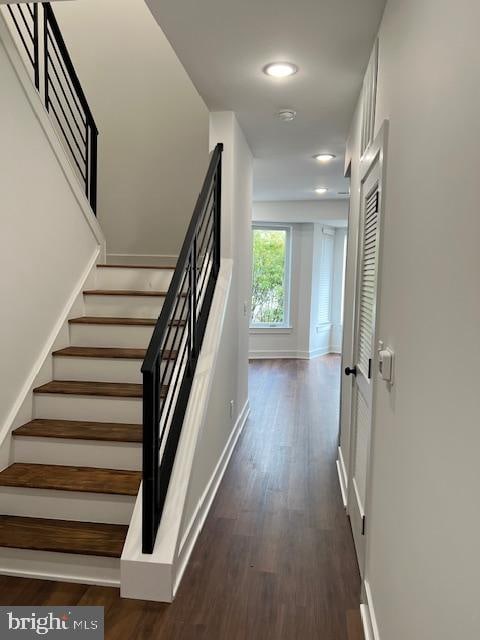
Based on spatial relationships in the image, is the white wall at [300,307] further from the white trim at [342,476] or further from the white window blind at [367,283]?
the white window blind at [367,283]

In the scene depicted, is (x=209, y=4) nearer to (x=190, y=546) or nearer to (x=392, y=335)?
(x=392, y=335)

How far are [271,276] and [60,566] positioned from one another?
656cm

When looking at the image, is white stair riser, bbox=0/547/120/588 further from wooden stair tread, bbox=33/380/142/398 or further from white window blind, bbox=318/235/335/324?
white window blind, bbox=318/235/335/324

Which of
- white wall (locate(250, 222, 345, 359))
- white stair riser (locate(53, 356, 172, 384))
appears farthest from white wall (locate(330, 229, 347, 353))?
white stair riser (locate(53, 356, 172, 384))

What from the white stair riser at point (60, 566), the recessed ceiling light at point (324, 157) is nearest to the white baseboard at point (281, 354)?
the recessed ceiling light at point (324, 157)

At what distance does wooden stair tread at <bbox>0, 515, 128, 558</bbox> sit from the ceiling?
240cm

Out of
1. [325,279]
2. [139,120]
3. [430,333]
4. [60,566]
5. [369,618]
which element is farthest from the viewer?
[325,279]

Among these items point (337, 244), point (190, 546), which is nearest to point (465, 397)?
point (190, 546)

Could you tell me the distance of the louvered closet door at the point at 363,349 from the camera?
7.27 feet

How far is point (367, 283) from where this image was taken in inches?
97.7

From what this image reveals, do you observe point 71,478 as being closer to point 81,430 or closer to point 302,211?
point 81,430

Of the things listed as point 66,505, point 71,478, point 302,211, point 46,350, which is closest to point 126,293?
point 46,350

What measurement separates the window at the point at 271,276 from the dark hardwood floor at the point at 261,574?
15.3 feet

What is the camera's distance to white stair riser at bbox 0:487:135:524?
231 centimetres
